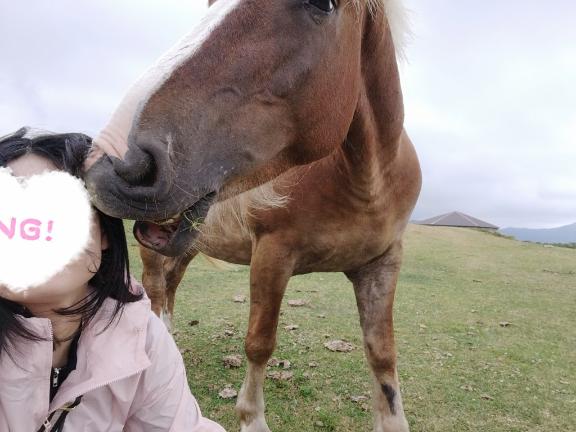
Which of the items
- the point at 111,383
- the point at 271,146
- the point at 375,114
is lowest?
the point at 111,383

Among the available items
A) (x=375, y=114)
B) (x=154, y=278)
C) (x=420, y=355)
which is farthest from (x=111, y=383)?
(x=420, y=355)

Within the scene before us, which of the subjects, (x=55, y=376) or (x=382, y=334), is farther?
(x=382, y=334)

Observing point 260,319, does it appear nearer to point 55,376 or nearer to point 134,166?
point 55,376

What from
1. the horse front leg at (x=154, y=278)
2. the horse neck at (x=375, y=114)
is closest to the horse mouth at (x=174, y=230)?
the horse neck at (x=375, y=114)

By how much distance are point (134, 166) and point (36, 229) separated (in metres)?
0.33

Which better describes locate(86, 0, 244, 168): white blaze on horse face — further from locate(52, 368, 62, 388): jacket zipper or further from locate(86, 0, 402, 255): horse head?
locate(52, 368, 62, 388): jacket zipper

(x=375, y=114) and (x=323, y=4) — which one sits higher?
(x=323, y=4)

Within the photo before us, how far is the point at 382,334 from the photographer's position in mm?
3443

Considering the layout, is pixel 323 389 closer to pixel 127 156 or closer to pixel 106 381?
pixel 106 381

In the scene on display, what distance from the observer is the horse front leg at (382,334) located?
11.2 ft

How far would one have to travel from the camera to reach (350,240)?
315cm

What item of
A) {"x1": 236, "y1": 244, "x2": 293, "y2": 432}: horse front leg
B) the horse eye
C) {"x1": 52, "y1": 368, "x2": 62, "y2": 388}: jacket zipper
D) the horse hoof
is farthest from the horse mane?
the horse hoof

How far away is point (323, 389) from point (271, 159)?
2.97 metres

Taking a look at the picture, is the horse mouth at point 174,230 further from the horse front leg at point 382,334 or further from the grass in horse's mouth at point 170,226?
the horse front leg at point 382,334
